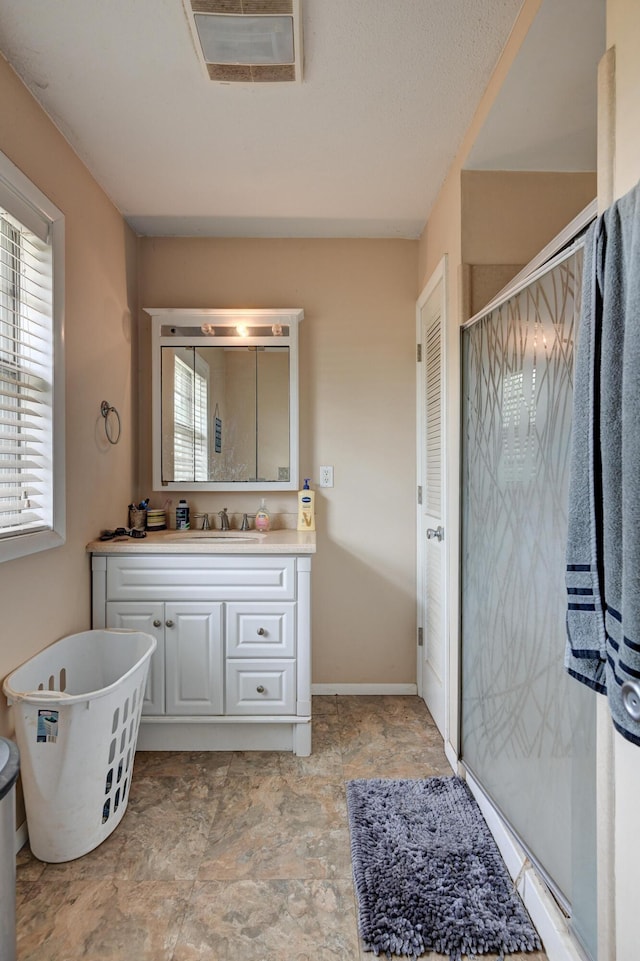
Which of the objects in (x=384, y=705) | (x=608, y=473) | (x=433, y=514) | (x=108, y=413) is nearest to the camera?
(x=608, y=473)

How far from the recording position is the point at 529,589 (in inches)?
51.0

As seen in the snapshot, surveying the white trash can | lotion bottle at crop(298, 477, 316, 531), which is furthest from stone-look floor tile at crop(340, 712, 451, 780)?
the white trash can

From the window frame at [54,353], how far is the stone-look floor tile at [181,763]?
0.96 metres

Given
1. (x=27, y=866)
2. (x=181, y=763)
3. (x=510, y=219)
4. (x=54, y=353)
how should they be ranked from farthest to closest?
(x=181, y=763)
(x=510, y=219)
(x=54, y=353)
(x=27, y=866)

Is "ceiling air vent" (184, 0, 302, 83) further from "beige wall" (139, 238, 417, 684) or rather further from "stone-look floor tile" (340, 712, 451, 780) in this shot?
"stone-look floor tile" (340, 712, 451, 780)

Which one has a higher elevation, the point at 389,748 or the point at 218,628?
the point at 218,628

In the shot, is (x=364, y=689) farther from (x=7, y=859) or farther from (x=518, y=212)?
(x=518, y=212)

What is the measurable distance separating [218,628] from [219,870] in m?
0.78

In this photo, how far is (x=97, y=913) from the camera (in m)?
1.25

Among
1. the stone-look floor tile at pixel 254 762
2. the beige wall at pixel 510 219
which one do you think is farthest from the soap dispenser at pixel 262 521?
the beige wall at pixel 510 219

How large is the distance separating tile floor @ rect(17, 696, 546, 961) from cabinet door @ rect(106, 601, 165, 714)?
24cm

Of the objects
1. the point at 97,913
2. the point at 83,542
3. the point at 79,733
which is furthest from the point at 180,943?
the point at 83,542

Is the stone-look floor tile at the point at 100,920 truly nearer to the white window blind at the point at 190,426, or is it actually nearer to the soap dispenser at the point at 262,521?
the soap dispenser at the point at 262,521

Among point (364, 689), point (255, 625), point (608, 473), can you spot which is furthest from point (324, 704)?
point (608, 473)
